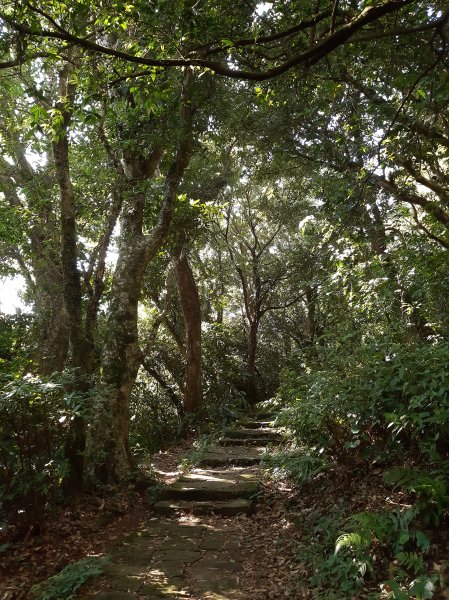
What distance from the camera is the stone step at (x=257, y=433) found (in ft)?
31.8

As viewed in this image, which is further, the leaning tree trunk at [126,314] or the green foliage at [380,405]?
the leaning tree trunk at [126,314]

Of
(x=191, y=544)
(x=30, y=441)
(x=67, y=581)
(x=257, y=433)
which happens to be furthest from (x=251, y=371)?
(x=67, y=581)

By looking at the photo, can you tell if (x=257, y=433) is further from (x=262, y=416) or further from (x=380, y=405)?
(x=380, y=405)

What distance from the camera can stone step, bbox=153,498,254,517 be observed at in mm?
5715

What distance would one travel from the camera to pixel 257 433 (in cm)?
1045

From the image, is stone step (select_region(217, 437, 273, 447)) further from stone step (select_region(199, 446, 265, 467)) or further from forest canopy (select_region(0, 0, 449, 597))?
forest canopy (select_region(0, 0, 449, 597))

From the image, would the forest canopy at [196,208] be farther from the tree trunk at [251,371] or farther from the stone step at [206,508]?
the tree trunk at [251,371]

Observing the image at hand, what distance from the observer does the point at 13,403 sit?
13.9 feet

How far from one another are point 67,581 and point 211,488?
2739mm

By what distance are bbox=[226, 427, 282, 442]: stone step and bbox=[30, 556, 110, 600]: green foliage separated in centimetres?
592

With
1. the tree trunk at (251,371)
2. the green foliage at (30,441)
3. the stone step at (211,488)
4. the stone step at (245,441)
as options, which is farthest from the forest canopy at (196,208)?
the stone step at (245,441)

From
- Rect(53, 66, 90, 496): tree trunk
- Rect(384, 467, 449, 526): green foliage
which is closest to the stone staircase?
Rect(53, 66, 90, 496): tree trunk

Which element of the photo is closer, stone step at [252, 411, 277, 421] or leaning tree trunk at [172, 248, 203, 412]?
leaning tree trunk at [172, 248, 203, 412]

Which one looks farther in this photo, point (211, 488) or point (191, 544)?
point (211, 488)
